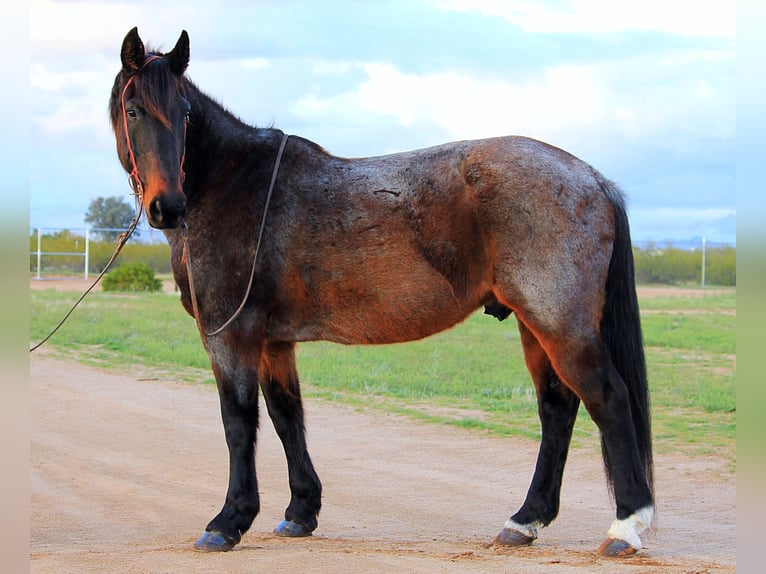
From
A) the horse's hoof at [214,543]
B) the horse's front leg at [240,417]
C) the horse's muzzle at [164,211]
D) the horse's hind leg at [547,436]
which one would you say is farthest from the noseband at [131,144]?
the horse's hind leg at [547,436]

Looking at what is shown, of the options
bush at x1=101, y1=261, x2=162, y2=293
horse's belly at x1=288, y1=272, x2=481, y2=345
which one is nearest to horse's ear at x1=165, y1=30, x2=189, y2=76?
horse's belly at x1=288, y1=272, x2=481, y2=345

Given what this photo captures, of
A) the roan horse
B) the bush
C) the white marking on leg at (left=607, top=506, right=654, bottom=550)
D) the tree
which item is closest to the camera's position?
the white marking on leg at (left=607, top=506, right=654, bottom=550)

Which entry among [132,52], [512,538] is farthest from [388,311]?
[132,52]

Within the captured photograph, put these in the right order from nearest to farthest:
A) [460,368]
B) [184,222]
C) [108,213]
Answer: [184,222]
[460,368]
[108,213]

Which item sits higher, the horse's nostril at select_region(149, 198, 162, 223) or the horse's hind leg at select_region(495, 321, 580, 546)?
the horse's nostril at select_region(149, 198, 162, 223)

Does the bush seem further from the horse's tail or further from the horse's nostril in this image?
the horse's tail

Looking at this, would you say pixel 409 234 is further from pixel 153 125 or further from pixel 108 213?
pixel 108 213

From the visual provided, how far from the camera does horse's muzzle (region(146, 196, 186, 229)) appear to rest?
5.21m

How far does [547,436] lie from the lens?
5.87 metres

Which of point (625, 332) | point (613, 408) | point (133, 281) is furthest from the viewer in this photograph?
point (133, 281)

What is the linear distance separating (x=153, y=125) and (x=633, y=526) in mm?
3604

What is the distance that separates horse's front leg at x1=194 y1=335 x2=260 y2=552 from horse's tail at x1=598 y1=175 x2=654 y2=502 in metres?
2.12

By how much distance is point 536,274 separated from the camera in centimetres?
530

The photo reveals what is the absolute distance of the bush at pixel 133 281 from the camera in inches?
1190
